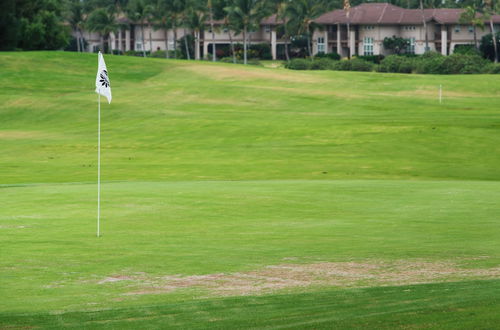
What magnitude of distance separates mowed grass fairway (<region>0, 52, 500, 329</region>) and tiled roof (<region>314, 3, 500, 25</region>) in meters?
104

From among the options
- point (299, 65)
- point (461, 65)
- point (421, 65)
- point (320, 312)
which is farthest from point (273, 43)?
point (320, 312)

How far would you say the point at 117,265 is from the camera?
64.4 ft

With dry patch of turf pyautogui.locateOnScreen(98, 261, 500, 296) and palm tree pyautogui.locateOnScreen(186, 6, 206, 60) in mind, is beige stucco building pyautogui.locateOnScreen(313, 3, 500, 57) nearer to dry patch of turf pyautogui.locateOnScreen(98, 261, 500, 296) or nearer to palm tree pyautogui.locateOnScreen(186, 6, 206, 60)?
palm tree pyautogui.locateOnScreen(186, 6, 206, 60)

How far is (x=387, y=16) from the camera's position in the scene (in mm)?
177875

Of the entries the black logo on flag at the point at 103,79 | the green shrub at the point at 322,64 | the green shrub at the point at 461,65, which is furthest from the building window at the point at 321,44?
the black logo on flag at the point at 103,79

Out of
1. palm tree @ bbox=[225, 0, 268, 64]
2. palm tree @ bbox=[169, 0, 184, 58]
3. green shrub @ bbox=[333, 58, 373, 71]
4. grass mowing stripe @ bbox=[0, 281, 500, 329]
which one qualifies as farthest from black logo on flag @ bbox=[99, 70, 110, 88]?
palm tree @ bbox=[169, 0, 184, 58]

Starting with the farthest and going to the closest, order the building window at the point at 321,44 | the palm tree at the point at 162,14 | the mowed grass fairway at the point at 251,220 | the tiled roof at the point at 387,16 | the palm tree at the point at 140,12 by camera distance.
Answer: the building window at the point at 321,44
the palm tree at the point at 140,12
the palm tree at the point at 162,14
the tiled roof at the point at 387,16
the mowed grass fairway at the point at 251,220

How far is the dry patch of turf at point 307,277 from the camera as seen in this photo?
17.5m

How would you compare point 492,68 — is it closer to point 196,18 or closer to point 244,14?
point 244,14

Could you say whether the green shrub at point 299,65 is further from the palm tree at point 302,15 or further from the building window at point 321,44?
the building window at point 321,44

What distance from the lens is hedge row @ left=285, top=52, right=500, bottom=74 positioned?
122 meters

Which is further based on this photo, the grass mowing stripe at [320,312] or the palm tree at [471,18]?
the palm tree at [471,18]

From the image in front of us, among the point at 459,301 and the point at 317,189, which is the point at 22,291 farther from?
the point at 317,189

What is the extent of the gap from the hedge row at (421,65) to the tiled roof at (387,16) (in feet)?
138
